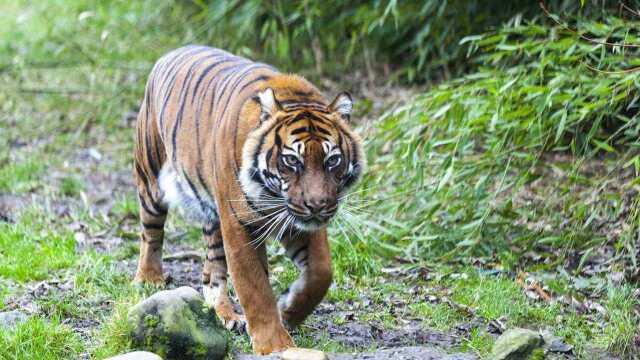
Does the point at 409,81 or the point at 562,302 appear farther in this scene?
the point at 409,81

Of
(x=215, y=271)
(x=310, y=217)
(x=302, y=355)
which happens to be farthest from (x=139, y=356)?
(x=215, y=271)

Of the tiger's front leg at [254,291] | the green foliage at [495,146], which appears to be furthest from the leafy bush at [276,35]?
the tiger's front leg at [254,291]

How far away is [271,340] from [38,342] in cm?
95

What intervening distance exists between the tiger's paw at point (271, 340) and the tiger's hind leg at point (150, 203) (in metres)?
1.28

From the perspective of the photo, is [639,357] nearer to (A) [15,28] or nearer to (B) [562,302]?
A: (B) [562,302]

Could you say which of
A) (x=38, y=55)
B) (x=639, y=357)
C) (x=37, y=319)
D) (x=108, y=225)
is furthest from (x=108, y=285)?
(x=38, y=55)

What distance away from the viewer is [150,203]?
5.58m

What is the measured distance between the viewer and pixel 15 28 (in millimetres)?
10930

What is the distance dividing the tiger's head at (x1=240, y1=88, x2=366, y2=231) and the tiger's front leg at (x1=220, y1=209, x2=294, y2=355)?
18 centimetres

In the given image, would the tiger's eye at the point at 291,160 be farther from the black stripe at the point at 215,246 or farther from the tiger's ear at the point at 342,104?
the black stripe at the point at 215,246

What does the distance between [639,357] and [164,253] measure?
2980 mm

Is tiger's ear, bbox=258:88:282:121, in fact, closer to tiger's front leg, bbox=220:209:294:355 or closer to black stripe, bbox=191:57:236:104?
tiger's front leg, bbox=220:209:294:355

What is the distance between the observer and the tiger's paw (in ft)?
14.3

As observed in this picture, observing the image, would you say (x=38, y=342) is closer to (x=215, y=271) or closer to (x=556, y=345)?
(x=215, y=271)
